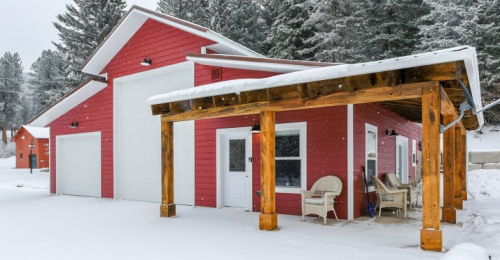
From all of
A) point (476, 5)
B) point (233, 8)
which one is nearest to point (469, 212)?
point (476, 5)

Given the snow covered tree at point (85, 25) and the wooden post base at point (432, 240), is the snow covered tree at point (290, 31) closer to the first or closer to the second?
the snow covered tree at point (85, 25)

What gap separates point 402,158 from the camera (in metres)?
11.9

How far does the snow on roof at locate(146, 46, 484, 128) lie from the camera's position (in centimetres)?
406

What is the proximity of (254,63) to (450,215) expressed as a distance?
4.58 m

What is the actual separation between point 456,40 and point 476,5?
2.06 metres

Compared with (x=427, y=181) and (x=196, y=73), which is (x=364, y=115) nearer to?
(x=427, y=181)

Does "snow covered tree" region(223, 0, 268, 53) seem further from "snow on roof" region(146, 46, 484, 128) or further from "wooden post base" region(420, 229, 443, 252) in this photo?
"wooden post base" region(420, 229, 443, 252)

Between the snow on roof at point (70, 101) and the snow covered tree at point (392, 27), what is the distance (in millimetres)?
14995

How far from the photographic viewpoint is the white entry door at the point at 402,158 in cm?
1127

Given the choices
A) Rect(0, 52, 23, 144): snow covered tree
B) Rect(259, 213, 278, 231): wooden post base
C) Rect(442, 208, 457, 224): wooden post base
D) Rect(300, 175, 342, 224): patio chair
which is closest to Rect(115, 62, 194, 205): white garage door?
Rect(300, 175, 342, 224): patio chair

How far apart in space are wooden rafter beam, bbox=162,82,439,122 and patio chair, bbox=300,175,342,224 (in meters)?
1.89

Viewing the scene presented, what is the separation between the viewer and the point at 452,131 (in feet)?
22.0

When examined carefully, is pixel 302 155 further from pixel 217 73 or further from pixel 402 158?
pixel 402 158

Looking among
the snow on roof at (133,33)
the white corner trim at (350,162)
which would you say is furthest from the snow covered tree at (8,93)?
the white corner trim at (350,162)
